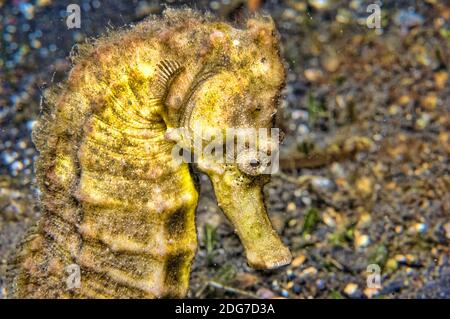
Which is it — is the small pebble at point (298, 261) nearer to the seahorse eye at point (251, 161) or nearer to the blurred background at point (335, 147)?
the blurred background at point (335, 147)

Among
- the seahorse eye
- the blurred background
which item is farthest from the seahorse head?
the blurred background

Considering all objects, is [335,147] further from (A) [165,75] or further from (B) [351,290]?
(A) [165,75]

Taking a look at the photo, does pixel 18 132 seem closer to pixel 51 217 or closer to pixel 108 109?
pixel 51 217

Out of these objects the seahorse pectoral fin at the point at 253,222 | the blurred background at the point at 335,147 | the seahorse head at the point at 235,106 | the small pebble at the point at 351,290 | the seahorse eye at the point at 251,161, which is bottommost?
the small pebble at the point at 351,290

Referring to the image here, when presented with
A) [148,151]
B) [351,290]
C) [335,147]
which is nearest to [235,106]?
[148,151]

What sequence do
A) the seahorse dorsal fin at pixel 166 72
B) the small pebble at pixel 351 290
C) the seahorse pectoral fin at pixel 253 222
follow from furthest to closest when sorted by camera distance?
the small pebble at pixel 351 290 → the seahorse pectoral fin at pixel 253 222 → the seahorse dorsal fin at pixel 166 72

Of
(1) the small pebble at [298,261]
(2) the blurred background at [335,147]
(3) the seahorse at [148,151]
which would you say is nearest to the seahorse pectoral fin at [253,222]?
(3) the seahorse at [148,151]

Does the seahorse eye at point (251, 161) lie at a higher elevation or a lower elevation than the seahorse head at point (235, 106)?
lower

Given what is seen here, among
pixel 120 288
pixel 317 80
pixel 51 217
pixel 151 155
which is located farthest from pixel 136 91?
pixel 317 80
